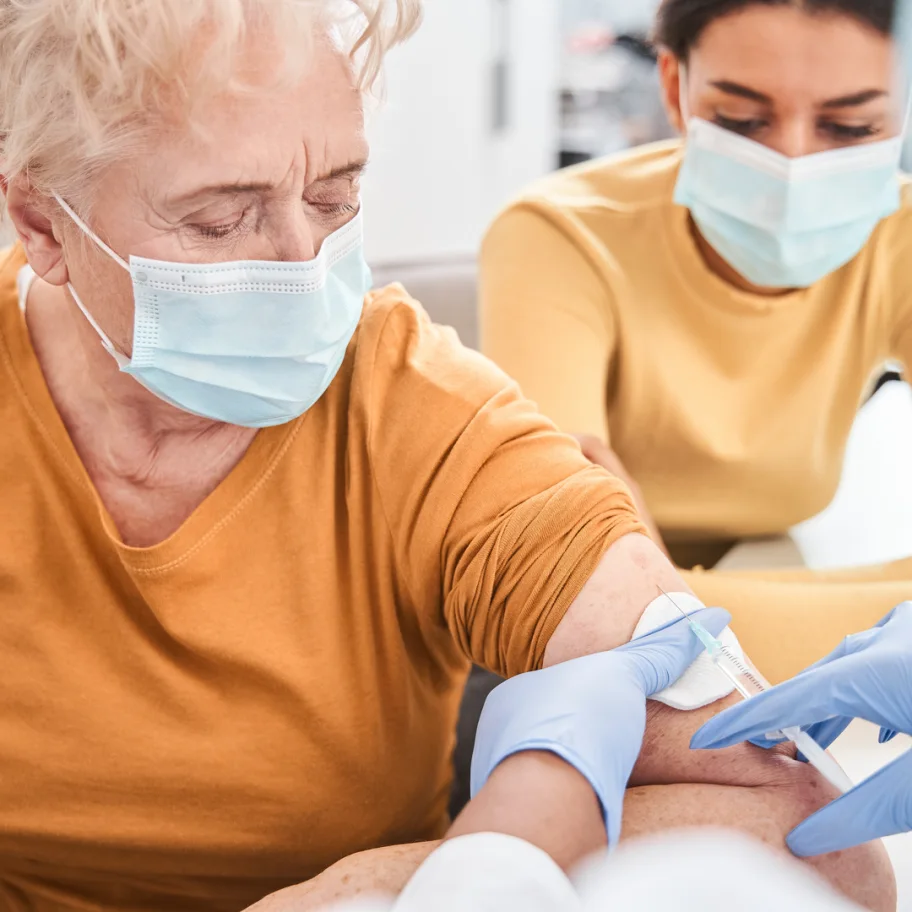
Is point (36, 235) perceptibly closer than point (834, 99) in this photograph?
Yes

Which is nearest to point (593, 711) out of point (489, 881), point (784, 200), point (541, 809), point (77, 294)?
point (541, 809)

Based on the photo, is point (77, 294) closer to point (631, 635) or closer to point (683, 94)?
point (631, 635)

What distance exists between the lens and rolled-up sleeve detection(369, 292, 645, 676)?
108 centimetres

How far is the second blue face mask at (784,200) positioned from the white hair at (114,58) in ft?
2.38

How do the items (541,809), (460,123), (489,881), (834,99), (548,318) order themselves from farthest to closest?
(460,123) < (548,318) < (834,99) < (541,809) < (489,881)

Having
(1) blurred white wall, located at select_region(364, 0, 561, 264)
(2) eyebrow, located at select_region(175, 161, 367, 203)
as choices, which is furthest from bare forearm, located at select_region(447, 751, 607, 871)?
(1) blurred white wall, located at select_region(364, 0, 561, 264)

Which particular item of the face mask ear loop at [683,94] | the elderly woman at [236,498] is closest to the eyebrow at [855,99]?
the face mask ear loop at [683,94]

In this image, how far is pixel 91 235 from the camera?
110 centimetres

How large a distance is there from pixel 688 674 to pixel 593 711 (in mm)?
167

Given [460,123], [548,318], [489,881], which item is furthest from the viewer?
[460,123]

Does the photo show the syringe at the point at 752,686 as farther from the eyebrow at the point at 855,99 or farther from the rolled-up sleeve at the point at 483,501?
the eyebrow at the point at 855,99

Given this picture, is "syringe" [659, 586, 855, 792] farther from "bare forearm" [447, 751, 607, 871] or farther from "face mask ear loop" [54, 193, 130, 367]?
"face mask ear loop" [54, 193, 130, 367]

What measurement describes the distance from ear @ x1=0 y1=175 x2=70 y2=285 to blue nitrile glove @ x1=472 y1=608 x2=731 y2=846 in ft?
2.12

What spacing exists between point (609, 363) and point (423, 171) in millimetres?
2553
